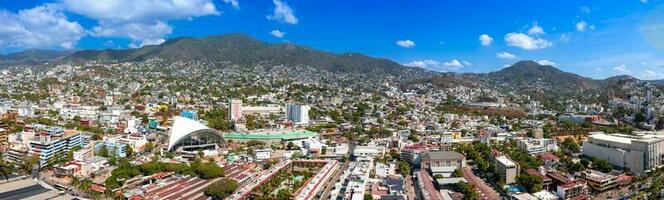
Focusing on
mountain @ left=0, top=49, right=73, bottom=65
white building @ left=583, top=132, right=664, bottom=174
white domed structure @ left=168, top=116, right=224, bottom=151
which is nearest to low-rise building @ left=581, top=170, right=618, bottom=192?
white building @ left=583, top=132, right=664, bottom=174

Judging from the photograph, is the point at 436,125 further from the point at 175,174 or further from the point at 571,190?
the point at 175,174

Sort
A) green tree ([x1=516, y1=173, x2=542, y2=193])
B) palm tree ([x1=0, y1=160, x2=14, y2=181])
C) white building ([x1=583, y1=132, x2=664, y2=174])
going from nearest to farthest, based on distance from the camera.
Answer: green tree ([x1=516, y1=173, x2=542, y2=193]) < palm tree ([x1=0, y1=160, x2=14, y2=181]) < white building ([x1=583, y1=132, x2=664, y2=174])

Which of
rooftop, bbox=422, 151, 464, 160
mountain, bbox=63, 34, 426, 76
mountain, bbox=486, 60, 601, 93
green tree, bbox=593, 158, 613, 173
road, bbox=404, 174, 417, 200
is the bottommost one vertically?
road, bbox=404, 174, 417, 200

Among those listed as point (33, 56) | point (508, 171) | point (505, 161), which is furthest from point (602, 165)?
point (33, 56)

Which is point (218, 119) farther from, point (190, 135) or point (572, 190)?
point (572, 190)

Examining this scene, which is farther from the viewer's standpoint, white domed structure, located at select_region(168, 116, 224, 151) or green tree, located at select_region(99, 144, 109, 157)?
white domed structure, located at select_region(168, 116, 224, 151)

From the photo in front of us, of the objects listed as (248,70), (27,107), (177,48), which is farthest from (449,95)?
(177,48)

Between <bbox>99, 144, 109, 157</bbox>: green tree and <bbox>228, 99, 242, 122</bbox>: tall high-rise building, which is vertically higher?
<bbox>228, 99, 242, 122</bbox>: tall high-rise building

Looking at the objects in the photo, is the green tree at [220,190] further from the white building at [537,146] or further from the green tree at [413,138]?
the white building at [537,146]

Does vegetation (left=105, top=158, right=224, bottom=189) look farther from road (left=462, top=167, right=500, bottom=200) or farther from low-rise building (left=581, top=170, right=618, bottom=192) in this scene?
low-rise building (left=581, top=170, right=618, bottom=192)
